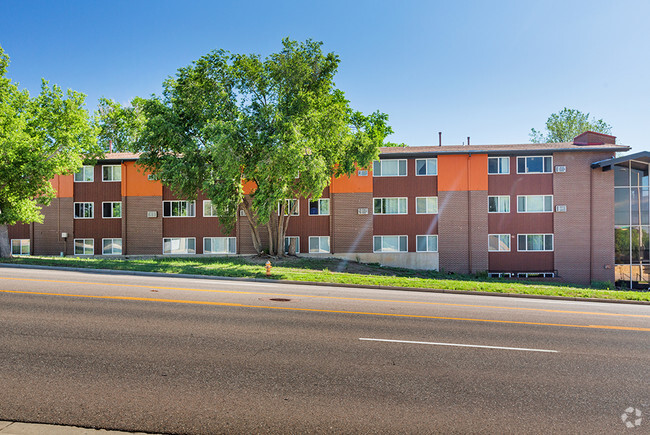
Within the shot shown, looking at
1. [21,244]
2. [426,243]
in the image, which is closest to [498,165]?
[426,243]

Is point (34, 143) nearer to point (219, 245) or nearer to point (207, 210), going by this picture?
point (207, 210)

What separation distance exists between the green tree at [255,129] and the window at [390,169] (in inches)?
235

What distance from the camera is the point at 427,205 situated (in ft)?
98.9

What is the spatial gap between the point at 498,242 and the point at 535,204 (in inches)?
153

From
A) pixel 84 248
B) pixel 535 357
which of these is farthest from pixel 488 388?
pixel 84 248

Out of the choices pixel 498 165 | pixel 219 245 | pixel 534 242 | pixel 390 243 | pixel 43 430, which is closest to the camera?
pixel 43 430

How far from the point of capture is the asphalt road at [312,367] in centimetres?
452

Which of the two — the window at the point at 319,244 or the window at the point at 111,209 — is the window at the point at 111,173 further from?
the window at the point at 319,244

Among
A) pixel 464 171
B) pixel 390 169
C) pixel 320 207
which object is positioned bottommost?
pixel 320 207

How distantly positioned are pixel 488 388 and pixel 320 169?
16.2 m

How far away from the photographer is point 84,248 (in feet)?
104

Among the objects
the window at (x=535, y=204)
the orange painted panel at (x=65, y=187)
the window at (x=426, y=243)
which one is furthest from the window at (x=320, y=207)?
the orange painted panel at (x=65, y=187)

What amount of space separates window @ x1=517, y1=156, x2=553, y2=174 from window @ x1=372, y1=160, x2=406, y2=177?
857cm

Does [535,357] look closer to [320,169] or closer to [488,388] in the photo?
[488,388]
